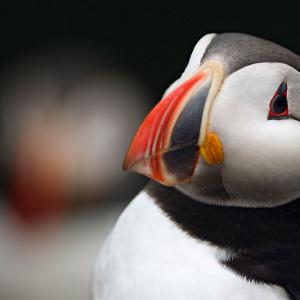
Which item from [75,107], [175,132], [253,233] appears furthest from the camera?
[75,107]

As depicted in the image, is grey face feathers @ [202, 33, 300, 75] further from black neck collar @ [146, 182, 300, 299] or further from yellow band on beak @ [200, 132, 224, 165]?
black neck collar @ [146, 182, 300, 299]

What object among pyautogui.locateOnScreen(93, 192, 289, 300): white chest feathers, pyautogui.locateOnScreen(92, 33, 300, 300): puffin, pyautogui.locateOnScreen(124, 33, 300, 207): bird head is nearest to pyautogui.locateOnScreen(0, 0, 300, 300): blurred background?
pyautogui.locateOnScreen(93, 192, 289, 300): white chest feathers

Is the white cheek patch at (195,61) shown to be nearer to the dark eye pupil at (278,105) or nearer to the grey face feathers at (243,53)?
the grey face feathers at (243,53)

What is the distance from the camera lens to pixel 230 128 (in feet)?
6.14

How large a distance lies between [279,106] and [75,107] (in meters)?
3.39

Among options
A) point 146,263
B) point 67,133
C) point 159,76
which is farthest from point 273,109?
point 159,76

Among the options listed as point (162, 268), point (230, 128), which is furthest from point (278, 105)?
point (162, 268)

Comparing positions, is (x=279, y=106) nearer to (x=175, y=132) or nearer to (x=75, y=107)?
(x=175, y=132)

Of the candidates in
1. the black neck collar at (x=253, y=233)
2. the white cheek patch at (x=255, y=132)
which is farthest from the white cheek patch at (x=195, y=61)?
the black neck collar at (x=253, y=233)

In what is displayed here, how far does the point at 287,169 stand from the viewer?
191cm

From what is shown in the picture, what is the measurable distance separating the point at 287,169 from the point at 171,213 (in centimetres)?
28

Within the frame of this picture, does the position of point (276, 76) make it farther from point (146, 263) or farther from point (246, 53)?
point (146, 263)

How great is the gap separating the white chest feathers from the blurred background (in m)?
1.88

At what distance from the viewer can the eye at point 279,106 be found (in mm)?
1879
